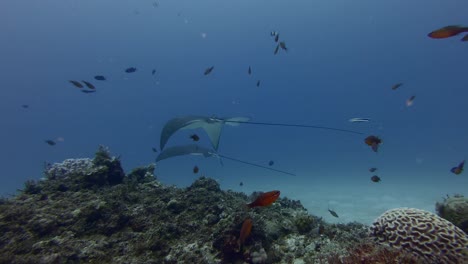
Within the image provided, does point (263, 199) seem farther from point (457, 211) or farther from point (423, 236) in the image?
point (457, 211)

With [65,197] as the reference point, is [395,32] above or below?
above

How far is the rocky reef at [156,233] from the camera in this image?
413 centimetres

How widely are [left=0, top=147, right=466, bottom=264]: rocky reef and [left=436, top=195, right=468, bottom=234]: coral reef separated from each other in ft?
6.32

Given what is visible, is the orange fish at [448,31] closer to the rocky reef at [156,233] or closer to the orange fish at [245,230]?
the rocky reef at [156,233]

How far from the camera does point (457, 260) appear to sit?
12.9 feet

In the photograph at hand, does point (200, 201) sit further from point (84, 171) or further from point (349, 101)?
point (349, 101)

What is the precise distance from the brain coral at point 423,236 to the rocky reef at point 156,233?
1.24 ft

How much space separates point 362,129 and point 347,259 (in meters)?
94.6

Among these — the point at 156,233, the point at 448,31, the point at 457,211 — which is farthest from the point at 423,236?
the point at 156,233

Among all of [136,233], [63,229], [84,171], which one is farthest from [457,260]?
[84,171]

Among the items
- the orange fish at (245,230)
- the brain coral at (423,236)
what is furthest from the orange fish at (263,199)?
the brain coral at (423,236)

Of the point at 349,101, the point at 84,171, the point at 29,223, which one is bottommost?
the point at 29,223

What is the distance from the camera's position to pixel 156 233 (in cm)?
477

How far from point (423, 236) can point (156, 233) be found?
4.94 meters
